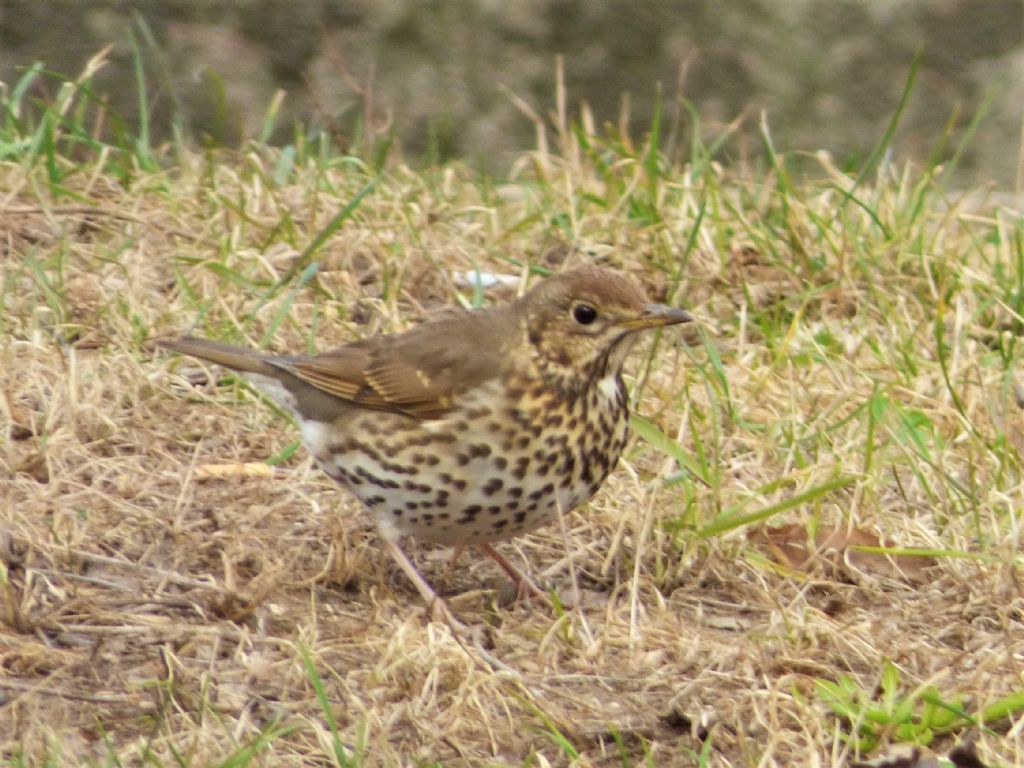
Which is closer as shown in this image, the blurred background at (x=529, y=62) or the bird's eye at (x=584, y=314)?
the bird's eye at (x=584, y=314)

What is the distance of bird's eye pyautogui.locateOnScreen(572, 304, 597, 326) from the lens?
13.0 feet

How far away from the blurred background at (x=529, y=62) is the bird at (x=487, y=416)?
91.6 inches

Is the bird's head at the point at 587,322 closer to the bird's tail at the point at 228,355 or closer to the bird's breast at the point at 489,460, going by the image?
the bird's breast at the point at 489,460

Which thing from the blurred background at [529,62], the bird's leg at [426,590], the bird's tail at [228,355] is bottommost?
the bird's leg at [426,590]

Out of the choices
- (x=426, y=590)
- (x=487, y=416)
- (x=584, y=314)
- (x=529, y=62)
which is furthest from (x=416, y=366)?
(x=529, y=62)

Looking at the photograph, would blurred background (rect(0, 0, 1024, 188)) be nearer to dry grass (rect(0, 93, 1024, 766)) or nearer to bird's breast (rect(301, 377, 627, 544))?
dry grass (rect(0, 93, 1024, 766))

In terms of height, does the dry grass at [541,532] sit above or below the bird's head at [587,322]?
below

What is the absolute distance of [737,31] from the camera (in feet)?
21.4

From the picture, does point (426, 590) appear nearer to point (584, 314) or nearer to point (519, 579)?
point (519, 579)

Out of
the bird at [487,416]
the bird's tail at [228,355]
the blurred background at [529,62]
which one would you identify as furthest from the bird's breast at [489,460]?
the blurred background at [529,62]

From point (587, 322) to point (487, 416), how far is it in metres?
0.33

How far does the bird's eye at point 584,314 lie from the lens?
13.0ft

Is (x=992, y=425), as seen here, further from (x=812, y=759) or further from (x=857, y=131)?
(x=857, y=131)

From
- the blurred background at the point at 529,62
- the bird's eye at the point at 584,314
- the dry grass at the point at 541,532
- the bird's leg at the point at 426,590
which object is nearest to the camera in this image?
the dry grass at the point at 541,532
